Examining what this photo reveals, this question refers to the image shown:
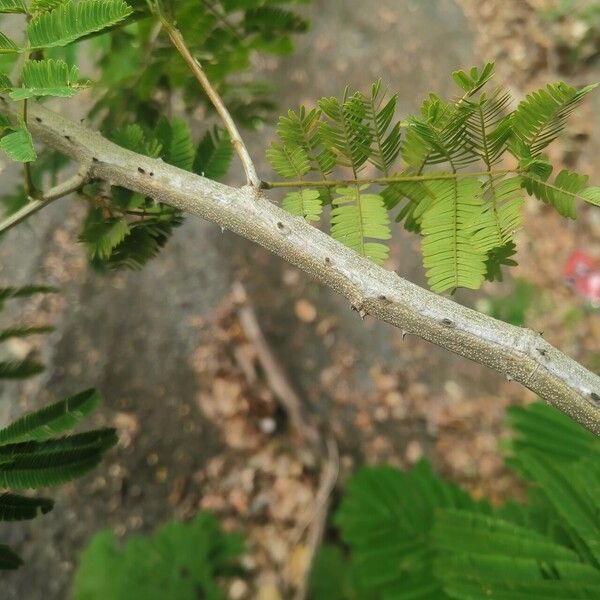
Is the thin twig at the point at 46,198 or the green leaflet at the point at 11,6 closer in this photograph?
the green leaflet at the point at 11,6

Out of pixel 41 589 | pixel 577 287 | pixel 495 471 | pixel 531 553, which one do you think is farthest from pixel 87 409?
pixel 577 287

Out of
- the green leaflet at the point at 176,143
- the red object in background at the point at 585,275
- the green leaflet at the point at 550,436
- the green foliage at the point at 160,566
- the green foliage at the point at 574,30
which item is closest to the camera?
the green leaflet at the point at 176,143

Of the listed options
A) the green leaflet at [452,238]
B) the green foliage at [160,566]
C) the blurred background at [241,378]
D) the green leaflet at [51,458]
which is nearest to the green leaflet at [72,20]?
the green leaflet at [452,238]

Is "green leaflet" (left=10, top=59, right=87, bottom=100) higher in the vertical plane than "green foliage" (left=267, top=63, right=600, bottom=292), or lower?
higher

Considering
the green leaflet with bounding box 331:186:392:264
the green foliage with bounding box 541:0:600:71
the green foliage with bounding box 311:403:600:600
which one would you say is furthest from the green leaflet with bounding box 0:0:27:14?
the green foliage with bounding box 541:0:600:71

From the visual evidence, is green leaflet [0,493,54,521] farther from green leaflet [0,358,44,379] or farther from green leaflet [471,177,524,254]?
green leaflet [471,177,524,254]

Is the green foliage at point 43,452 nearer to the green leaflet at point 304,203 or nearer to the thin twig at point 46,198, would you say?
the thin twig at point 46,198
